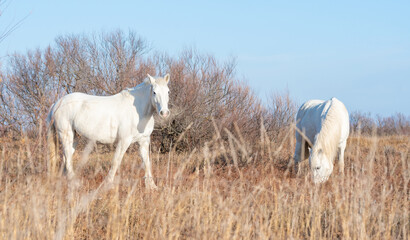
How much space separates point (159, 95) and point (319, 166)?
8.37ft

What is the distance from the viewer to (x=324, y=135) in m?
6.35

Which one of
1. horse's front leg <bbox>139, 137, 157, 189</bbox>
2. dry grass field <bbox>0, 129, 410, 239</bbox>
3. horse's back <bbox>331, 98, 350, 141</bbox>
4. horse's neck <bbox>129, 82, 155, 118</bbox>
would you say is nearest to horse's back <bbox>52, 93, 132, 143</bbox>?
horse's neck <bbox>129, 82, 155, 118</bbox>

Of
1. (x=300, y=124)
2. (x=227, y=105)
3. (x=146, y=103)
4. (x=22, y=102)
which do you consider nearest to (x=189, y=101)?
(x=227, y=105)

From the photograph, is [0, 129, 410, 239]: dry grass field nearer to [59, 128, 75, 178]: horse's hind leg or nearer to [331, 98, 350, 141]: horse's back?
[331, 98, 350, 141]: horse's back

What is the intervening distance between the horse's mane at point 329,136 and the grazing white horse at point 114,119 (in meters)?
2.42

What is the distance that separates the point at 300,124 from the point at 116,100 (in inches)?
149

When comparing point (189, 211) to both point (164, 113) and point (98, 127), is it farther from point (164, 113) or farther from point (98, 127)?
point (98, 127)

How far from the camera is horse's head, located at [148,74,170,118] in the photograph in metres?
6.02

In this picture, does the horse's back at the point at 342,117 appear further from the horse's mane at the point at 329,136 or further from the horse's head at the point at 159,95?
the horse's head at the point at 159,95

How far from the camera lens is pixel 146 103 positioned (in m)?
6.49

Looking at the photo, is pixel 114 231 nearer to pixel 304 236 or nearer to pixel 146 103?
pixel 304 236

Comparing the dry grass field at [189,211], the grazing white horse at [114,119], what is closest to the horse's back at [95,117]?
the grazing white horse at [114,119]

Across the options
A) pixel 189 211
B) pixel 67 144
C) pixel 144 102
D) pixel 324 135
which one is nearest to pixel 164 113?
pixel 144 102

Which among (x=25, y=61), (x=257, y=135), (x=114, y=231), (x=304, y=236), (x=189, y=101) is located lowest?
(x=304, y=236)
